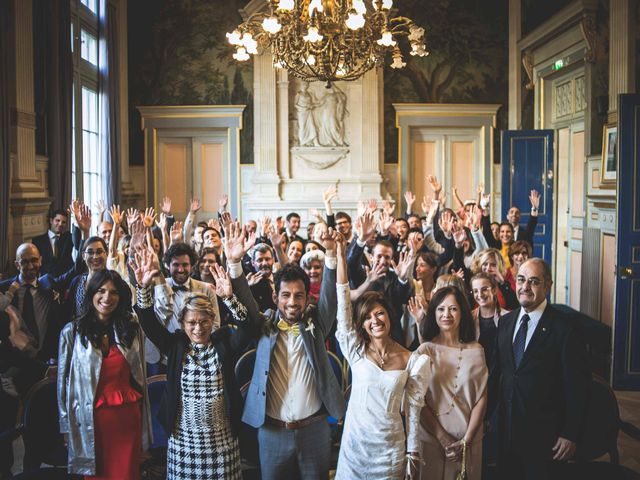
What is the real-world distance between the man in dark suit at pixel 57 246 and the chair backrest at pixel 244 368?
334 centimetres

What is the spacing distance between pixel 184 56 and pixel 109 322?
9846mm

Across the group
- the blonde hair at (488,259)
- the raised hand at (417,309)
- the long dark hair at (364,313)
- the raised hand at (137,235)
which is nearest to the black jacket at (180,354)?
the long dark hair at (364,313)

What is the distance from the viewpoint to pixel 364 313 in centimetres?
303

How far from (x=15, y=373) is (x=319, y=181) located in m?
8.52

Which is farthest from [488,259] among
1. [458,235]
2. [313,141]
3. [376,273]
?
[313,141]

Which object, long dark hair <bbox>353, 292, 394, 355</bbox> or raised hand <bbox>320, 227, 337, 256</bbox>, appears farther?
raised hand <bbox>320, 227, 337, 256</bbox>

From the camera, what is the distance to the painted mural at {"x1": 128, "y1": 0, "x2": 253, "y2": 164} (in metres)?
12.1

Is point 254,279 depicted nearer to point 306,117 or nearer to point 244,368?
point 244,368

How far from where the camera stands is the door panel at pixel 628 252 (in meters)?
6.08

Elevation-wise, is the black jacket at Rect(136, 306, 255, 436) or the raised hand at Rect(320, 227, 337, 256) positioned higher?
the raised hand at Rect(320, 227, 337, 256)

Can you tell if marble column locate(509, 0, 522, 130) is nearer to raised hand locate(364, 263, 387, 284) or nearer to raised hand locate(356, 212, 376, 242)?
raised hand locate(356, 212, 376, 242)

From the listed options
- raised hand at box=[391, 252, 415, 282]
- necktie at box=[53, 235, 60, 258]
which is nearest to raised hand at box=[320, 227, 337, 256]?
raised hand at box=[391, 252, 415, 282]

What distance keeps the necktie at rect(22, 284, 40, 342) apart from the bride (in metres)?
2.51

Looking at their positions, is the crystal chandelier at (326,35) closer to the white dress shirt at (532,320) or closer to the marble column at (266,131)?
the white dress shirt at (532,320)
